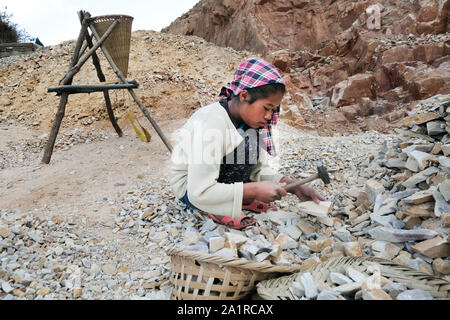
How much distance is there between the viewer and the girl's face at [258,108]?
186 cm

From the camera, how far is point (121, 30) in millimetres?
4262

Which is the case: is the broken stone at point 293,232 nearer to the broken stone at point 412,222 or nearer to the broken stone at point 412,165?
the broken stone at point 412,222

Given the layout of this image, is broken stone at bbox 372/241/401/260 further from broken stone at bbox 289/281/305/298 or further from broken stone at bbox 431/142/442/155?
broken stone at bbox 431/142/442/155

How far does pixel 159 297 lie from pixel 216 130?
987 millimetres

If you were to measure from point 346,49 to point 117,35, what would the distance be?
5749 millimetres

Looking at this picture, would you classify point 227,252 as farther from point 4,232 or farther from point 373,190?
point 4,232

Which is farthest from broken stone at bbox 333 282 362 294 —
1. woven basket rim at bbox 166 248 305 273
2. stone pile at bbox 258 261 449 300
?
woven basket rim at bbox 166 248 305 273

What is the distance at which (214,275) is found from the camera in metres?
1.40

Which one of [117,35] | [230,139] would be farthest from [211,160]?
[117,35]

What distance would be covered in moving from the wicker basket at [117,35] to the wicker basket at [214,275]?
3665 millimetres

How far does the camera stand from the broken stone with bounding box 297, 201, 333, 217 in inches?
83.4
